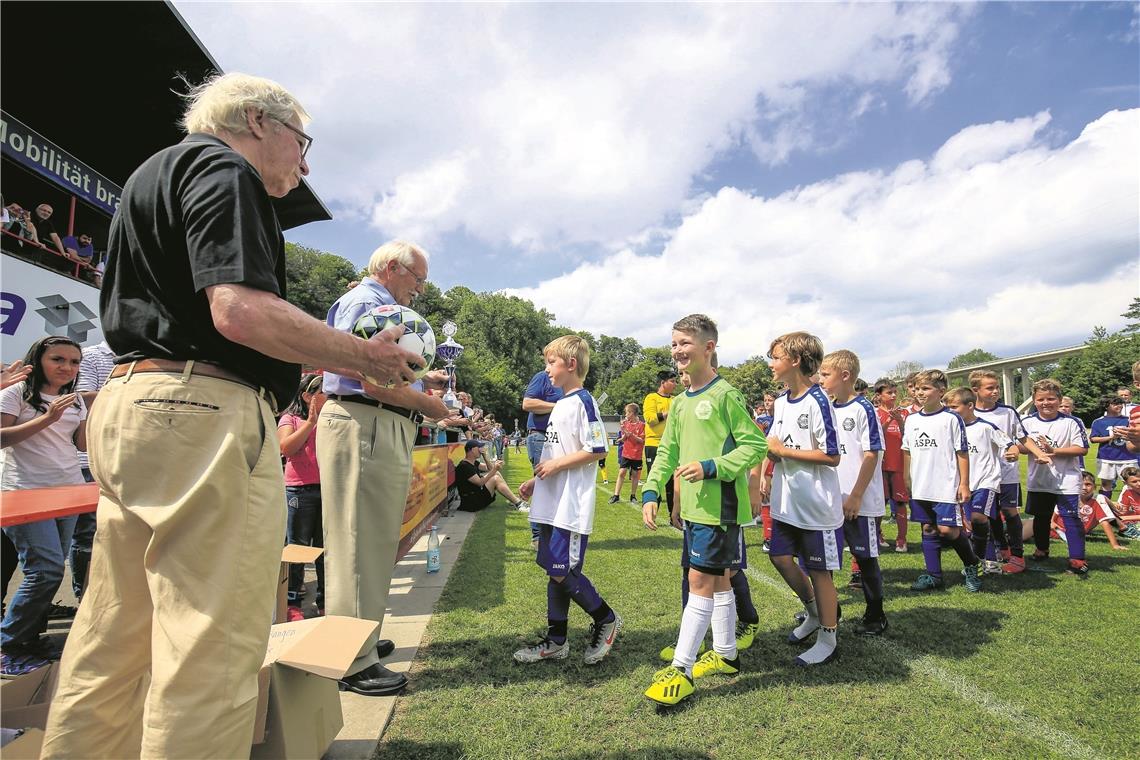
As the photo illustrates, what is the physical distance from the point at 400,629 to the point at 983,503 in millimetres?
5879

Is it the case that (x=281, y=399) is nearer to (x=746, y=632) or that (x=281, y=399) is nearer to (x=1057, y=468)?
(x=746, y=632)

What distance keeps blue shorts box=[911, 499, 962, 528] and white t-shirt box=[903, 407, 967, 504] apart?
0.04m

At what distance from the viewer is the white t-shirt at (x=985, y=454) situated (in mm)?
5750

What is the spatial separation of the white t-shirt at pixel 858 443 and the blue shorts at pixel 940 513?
847 mm

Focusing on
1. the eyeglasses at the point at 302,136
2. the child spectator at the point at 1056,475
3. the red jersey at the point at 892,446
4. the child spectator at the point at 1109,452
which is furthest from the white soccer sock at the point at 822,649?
the child spectator at the point at 1109,452

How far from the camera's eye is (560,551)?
352cm

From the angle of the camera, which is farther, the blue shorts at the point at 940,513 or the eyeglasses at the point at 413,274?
the blue shorts at the point at 940,513

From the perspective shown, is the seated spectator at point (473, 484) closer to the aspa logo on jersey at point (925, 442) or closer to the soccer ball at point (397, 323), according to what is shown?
the aspa logo on jersey at point (925, 442)

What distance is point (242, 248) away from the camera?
4.57 ft

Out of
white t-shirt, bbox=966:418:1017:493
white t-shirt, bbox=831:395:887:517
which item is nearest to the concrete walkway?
white t-shirt, bbox=831:395:887:517

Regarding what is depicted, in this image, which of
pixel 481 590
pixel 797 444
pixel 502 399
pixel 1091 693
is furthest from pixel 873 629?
pixel 502 399

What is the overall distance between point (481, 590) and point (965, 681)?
373 centimetres

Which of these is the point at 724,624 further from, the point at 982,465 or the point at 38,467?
the point at 38,467

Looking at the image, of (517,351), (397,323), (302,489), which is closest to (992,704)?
(397,323)
